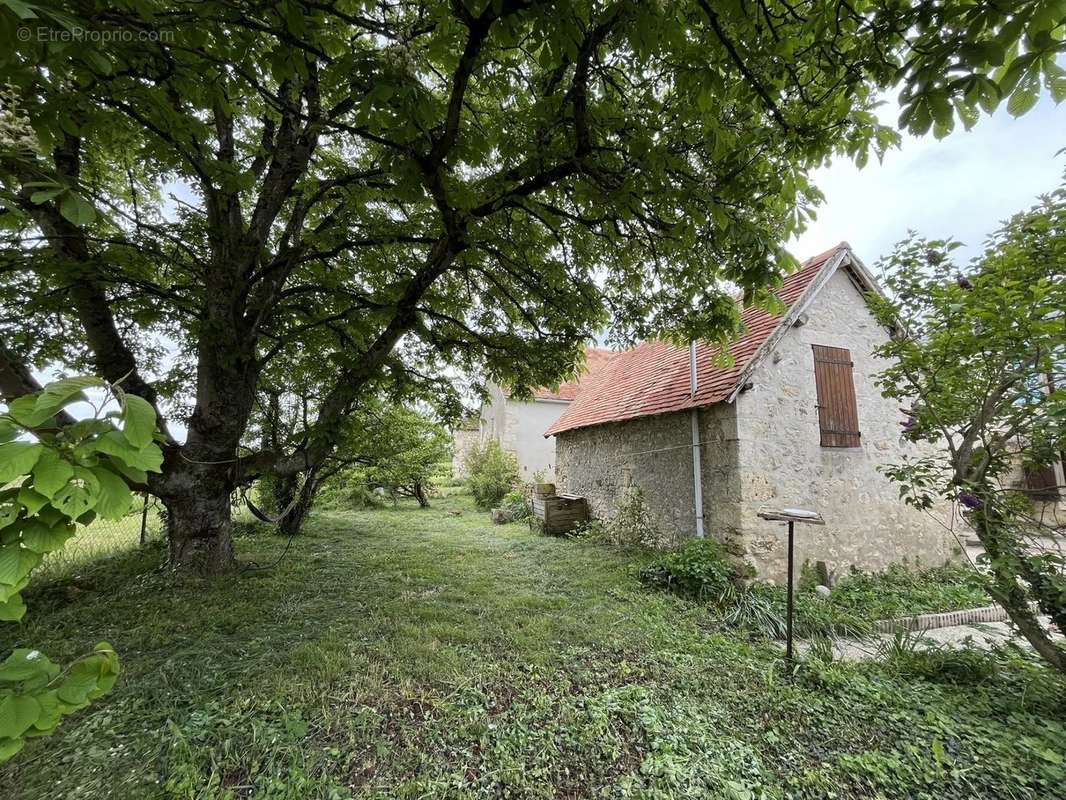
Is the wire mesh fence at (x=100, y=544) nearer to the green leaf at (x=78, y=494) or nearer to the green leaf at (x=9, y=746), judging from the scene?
the green leaf at (x=9, y=746)

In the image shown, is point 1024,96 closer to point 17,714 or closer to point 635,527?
point 17,714

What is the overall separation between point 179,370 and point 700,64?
700 centimetres

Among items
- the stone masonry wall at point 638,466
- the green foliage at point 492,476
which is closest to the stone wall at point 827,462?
the stone masonry wall at point 638,466

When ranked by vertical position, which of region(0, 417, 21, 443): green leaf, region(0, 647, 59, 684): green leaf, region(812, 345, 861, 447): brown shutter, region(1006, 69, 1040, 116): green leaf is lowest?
region(0, 647, 59, 684): green leaf

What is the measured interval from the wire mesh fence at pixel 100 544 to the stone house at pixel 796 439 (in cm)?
759

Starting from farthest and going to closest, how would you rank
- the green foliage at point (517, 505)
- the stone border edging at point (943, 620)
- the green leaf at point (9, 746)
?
the green foliage at point (517, 505), the stone border edging at point (943, 620), the green leaf at point (9, 746)

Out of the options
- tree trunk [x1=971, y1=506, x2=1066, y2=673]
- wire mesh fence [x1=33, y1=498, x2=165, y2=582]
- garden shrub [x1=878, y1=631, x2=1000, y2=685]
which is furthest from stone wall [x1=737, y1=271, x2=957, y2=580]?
wire mesh fence [x1=33, y1=498, x2=165, y2=582]

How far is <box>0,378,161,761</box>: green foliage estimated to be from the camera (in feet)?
2.73

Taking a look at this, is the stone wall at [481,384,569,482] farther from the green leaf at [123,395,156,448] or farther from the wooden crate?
the green leaf at [123,395,156,448]

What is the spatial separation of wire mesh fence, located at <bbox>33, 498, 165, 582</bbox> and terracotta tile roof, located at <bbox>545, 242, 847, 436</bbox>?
7.61 m

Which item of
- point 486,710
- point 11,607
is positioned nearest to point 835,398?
point 486,710

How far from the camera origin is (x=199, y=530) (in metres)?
4.86

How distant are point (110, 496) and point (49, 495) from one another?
10 centimetres

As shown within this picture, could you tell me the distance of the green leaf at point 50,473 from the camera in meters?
0.82
